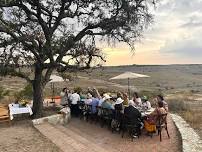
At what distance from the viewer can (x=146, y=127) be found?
14453 millimetres

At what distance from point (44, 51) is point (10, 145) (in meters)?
6.31

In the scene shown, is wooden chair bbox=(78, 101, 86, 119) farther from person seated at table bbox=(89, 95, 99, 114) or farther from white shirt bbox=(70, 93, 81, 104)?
person seated at table bbox=(89, 95, 99, 114)

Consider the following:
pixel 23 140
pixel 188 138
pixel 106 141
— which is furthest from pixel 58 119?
pixel 188 138

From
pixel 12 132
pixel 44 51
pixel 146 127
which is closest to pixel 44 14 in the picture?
pixel 44 51

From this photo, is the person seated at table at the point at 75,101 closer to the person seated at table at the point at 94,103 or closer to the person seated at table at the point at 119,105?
the person seated at table at the point at 94,103

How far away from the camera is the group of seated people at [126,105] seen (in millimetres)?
14164

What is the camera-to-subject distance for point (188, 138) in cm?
1324

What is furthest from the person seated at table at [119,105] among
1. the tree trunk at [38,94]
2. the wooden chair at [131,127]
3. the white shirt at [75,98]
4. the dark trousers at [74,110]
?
the tree trunk at [38,94]

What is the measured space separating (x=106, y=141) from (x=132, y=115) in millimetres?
1355

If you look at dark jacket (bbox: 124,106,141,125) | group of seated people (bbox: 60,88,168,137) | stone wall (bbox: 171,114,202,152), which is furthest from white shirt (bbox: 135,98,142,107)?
dark jacket (bbox: 124,106,141,125)

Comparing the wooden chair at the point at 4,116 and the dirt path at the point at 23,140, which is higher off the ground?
the wooden chair at the point at 4,116

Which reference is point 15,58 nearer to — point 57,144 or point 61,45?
point 61,45

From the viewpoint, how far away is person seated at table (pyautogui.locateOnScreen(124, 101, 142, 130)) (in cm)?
1410

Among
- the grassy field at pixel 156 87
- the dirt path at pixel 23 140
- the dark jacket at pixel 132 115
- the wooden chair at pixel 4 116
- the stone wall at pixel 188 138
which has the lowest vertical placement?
the grassy field at pixel 156 87
